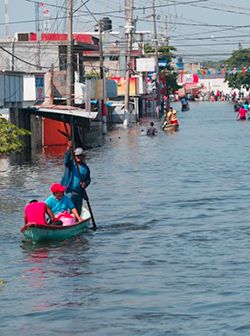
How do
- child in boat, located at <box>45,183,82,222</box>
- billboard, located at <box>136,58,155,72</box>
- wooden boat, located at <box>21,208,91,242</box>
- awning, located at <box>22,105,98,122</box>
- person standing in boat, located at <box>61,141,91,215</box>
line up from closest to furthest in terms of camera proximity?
wooden boat, located at <box>21,208,91,242</box> < child in boat, located at <box>45,183,82,222</box> < person standing in boat, located at <box>61,141,91,215</box> < awning, located at <box>22,105,98,122</box> < billboard, located at <box>136,58,155,72</box>

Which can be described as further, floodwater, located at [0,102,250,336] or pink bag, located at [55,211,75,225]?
pink bag, located at [55,211,75,225]

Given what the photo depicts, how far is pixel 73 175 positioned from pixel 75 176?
6 centimetres

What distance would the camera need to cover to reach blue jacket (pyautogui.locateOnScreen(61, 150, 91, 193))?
846 inches

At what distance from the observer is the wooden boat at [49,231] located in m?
19.5

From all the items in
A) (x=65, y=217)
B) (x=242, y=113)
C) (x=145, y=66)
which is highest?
(x=145, y=66)

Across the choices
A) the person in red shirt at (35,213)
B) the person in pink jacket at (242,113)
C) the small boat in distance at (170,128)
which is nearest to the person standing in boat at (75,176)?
the person in red shirt at (35,213)

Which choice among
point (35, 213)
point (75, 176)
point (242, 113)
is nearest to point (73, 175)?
point (75, 176)

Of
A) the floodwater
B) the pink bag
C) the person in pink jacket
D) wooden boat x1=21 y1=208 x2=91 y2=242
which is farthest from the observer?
the person in pink jacket

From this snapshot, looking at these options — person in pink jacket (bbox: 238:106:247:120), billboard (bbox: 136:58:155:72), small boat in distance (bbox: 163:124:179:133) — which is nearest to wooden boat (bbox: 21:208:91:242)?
small boat in distance (bbox: 163:124:179:133)

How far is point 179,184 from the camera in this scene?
3366 centimetres

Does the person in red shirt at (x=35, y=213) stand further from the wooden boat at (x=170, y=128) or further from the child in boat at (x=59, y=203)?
the wooden boat at (x=170, y=128)

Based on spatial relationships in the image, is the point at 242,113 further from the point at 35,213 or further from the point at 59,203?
the point at 35,213

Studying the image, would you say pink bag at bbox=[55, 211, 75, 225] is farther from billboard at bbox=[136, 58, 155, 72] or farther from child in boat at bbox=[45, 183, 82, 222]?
billboard at bbox=[136, 58, 155, 72]

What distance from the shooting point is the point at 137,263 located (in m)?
18.5
